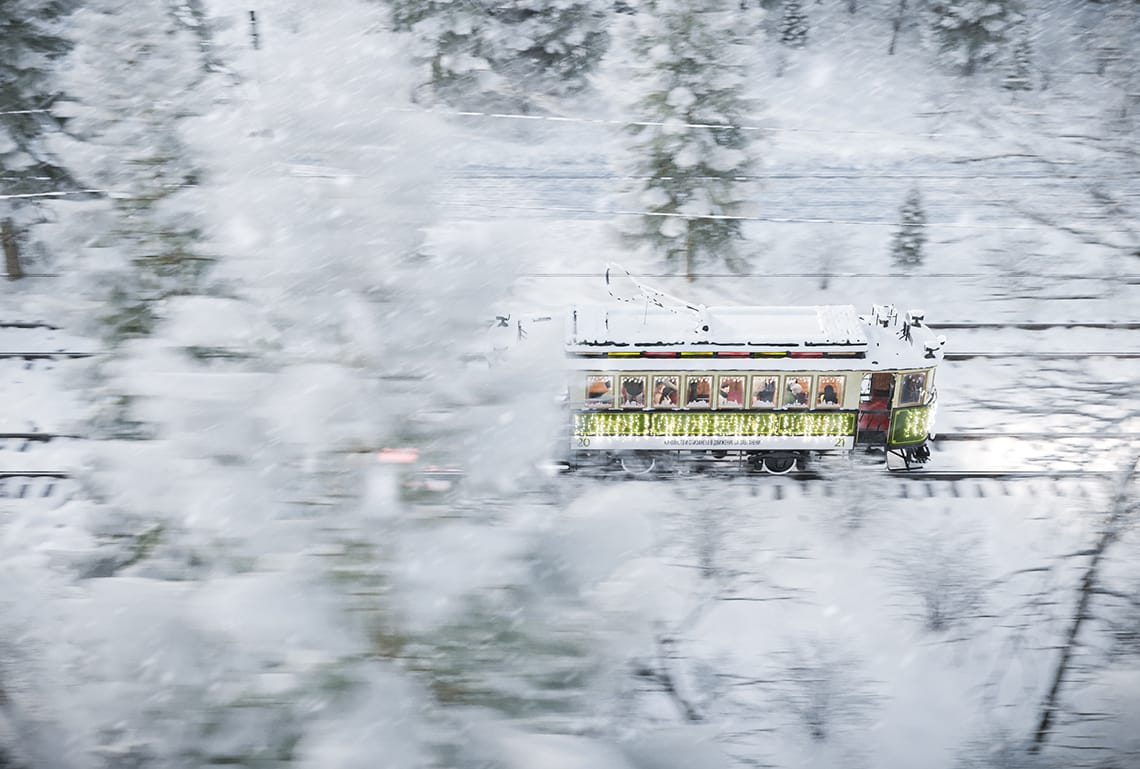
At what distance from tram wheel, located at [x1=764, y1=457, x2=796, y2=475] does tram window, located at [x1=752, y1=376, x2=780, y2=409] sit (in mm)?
1130

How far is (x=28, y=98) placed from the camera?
2008 cm

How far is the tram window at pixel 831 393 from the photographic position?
14717 mm

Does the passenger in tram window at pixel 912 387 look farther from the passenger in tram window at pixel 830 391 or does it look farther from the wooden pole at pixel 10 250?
the wooden pole at pixel 10 250

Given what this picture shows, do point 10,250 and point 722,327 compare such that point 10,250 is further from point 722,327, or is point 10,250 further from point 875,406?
point 875,406

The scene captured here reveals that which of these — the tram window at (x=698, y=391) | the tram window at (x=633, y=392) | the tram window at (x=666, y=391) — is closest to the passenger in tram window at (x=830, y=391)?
the tram window at (x=698, y=391)

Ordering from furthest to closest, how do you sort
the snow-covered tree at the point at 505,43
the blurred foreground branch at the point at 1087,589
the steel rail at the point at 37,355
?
1. the snow-covered tree at the point at 505,43
2. the steel rail at the point at 37,355
3. the blurred foreground branch at the point at 1087,589

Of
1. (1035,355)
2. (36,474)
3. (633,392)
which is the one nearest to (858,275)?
(1035,355)

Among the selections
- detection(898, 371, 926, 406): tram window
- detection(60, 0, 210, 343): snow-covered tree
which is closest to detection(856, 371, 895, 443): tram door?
detection(898, 371, 926, 406): tram window

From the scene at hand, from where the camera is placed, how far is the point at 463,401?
514 cm

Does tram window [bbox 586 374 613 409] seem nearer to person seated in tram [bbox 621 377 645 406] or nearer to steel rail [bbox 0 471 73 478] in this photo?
person seated in tram [bbox 621 377 645 406]

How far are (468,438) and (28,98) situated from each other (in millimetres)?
19587

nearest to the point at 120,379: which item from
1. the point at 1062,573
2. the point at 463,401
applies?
the point at 463,401

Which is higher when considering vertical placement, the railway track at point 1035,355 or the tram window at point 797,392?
the tram window at point 797,392

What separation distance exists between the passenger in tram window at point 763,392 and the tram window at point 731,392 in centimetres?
20
